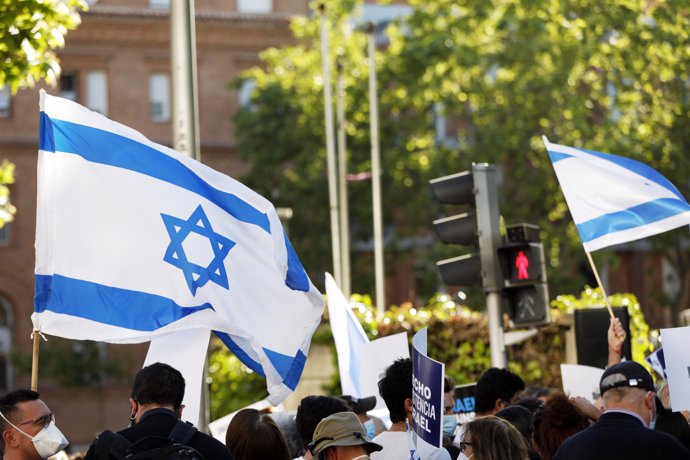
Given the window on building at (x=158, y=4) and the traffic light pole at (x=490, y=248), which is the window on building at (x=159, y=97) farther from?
the traffic light pole at (x=490, y=248)

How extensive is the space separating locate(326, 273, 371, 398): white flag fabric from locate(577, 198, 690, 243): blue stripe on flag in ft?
5.79

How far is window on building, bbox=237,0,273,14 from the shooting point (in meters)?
51.7

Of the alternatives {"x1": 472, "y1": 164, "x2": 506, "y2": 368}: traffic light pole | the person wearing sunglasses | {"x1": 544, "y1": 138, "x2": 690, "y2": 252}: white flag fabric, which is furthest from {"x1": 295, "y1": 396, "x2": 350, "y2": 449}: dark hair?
{"x1": 472, "y1": 164, "x2": 506, "y2": 368}: traffic light pole

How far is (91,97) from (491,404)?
139 ft

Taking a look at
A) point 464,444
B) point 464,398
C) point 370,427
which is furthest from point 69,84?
point 464,444

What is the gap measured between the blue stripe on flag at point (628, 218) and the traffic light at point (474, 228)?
1304 millimetres

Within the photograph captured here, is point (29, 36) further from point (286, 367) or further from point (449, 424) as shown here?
point (449, 424)

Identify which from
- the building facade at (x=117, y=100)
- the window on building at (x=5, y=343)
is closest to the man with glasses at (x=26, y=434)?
the building facade at (x=117, y=100)

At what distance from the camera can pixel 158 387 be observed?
6.58m

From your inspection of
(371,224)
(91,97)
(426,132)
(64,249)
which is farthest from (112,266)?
(91,97)

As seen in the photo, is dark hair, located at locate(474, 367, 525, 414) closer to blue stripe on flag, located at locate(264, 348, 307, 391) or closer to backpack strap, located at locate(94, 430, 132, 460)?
blue stripe on flag, located at locate(264, 348, 307, 391)

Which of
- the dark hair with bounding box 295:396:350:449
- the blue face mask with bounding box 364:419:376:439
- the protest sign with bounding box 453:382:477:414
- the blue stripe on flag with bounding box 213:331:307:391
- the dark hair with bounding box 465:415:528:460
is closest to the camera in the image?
the dark hair with bounding box 465:415:528:460

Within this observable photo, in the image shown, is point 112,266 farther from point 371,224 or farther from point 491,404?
point 371,224

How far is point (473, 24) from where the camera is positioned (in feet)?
121
